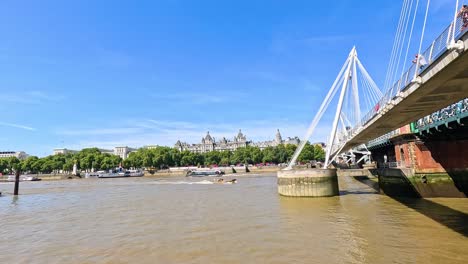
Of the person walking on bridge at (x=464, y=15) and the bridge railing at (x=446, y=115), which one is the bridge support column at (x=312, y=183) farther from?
the person walking on bridge at (x=464, y=15)

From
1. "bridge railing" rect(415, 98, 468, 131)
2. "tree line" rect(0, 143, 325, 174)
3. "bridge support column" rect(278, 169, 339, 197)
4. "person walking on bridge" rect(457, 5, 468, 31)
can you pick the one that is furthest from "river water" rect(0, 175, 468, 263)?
"tree line" rect(0, 143, 325, 174)

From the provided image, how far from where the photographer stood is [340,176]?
7012cm

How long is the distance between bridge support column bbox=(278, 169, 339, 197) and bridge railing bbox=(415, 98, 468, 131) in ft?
27.0

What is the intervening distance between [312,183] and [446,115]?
37.7 feet

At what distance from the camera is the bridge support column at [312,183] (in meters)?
28.6

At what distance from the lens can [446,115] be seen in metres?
21.6

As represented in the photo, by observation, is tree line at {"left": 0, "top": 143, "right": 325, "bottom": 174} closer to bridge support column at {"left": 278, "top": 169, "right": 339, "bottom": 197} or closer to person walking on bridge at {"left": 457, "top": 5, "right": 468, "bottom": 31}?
bridge support column at {"left": 278, "top": 169, "right": 339, "bottom": 197}

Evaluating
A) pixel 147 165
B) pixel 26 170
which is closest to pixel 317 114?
pixel 147 165

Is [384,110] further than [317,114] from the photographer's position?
No

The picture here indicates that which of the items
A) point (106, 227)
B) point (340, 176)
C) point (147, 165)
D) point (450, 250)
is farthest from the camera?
point (147, 165)

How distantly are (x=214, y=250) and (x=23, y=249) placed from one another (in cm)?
844

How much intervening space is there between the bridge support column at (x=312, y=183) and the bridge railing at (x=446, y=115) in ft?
27.0

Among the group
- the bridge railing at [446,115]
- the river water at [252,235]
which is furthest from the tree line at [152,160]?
the river water at [252,235]

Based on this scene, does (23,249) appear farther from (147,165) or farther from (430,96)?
(147,165)
